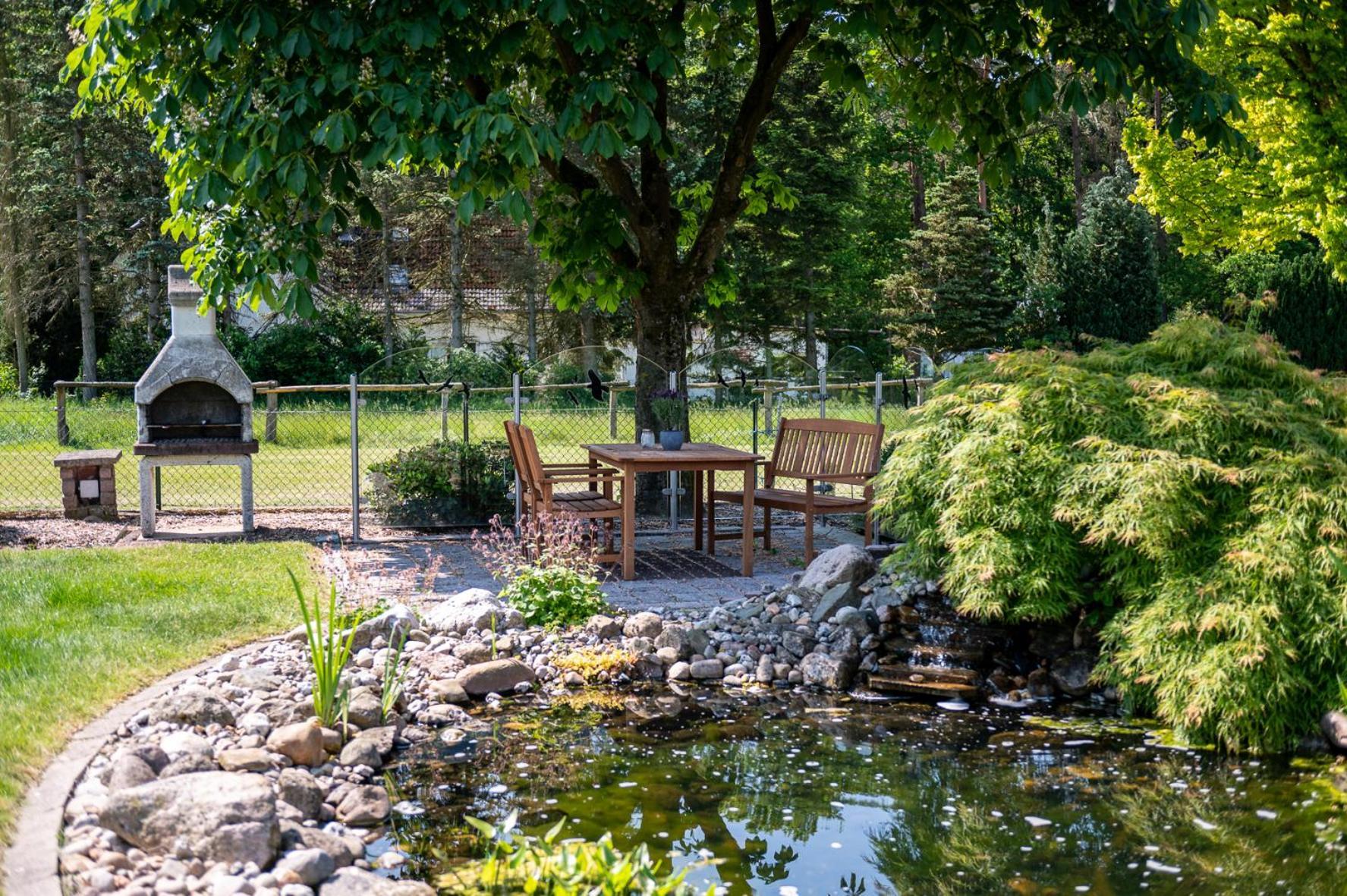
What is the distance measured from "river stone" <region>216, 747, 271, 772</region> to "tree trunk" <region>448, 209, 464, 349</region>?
24.5 meters

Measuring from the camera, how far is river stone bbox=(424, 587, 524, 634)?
7.31 m

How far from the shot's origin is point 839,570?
317 inches

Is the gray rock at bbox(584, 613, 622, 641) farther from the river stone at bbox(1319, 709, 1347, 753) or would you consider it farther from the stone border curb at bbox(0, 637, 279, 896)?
the river stone at bbox(1319, 709, 1347, 753)

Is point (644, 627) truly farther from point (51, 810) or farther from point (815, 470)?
point (51, 810)

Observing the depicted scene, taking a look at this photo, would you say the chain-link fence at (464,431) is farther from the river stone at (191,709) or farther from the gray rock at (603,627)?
the river stone at (191,709)

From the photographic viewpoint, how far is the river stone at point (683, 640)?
7184 millimetres

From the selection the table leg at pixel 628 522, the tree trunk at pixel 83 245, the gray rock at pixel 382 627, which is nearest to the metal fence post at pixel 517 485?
the table leg at pixel 628 522

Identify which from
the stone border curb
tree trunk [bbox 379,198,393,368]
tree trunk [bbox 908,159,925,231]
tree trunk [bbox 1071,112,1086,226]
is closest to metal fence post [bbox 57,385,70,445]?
the stone border curb

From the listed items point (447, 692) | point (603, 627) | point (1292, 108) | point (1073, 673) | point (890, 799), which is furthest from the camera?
point (1292, 108)

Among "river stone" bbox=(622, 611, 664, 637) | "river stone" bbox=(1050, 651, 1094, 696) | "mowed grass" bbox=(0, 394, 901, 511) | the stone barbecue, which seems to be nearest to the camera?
"river stone" bbox=(1050, 651, 1094, 696)

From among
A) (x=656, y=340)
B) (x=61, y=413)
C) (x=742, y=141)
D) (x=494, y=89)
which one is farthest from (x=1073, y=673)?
(x=61, y=413)

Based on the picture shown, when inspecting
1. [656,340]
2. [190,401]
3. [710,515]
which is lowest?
[710,515]

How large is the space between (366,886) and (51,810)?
1.25 meters

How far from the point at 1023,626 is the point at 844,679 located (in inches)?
47.5
